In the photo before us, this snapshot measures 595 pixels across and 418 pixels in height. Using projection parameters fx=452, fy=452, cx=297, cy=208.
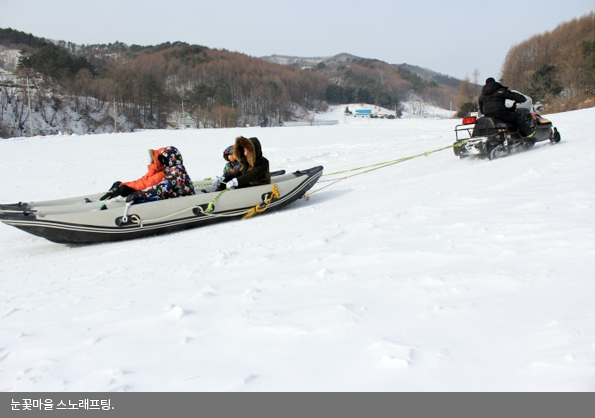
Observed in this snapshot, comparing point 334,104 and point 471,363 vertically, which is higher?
point 334,104

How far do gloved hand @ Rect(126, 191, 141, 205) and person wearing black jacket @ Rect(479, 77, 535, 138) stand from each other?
6.22m

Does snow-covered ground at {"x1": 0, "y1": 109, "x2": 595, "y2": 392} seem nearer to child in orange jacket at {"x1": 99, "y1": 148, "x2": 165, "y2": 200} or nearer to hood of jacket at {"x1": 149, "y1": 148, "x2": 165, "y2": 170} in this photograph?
child in orange jacket at {"x1": 99, "y1": 148, "x2": 165, "y2": 200}

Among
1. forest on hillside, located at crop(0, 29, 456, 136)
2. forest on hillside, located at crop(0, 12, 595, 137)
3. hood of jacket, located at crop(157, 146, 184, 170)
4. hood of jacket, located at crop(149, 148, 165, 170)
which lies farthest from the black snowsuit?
forest on hillside, located at crop(0, 29, 456, 136)

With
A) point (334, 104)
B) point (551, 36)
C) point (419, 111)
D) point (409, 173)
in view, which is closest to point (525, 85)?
point (551, 36)

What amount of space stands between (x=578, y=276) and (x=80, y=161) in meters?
15.3

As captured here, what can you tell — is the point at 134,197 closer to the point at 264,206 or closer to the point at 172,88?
the point at 264,206

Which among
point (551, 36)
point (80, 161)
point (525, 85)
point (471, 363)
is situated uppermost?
point (551, 36)

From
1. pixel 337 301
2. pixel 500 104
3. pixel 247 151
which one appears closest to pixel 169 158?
pixel 247 151

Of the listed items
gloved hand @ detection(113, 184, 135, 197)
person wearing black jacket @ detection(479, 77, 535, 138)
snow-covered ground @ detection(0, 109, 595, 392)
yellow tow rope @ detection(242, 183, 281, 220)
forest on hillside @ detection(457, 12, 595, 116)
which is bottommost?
snow-covered ground @ detection(0, 109, 595, 392)

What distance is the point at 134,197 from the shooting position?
20.1ft

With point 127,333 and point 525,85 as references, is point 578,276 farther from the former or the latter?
point 525,85

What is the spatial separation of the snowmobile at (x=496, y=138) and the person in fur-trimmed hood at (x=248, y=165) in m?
3.74

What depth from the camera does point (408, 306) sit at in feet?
8.86

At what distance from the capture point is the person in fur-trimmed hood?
6.85 meters
